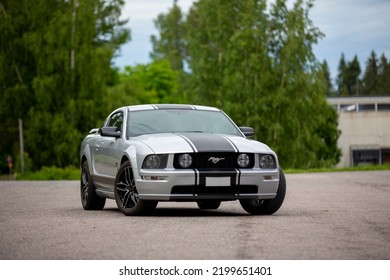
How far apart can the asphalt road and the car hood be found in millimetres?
907

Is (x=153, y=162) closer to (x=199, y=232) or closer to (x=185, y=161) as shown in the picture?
(x=185, y=161)

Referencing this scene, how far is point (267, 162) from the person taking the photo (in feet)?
43.7

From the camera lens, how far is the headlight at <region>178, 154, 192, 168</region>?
12781 millimetres

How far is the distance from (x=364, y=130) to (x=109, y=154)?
71.9 metres

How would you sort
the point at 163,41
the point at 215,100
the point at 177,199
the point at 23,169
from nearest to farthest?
the point at 177,199
the point at 23,169
the point at 215,100
the point at 163,41

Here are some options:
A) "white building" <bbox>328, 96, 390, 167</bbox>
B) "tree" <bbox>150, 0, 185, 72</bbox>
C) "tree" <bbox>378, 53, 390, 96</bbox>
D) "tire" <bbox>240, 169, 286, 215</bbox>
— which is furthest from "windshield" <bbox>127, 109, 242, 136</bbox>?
"tree" <bbox>150, 0, 185, 72</bbox>

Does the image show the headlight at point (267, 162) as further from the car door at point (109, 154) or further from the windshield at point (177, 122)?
the car door at point (109, 154)

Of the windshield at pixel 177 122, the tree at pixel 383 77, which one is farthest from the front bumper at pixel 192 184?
the tree at pixel 383 77

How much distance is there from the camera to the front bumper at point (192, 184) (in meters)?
12.7

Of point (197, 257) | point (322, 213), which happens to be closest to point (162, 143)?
point (322, 213)

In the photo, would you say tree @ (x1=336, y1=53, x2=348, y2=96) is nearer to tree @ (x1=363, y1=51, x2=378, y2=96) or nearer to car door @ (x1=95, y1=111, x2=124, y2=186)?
tree @ (x1=363, y1=51, x2=378, y2=96)

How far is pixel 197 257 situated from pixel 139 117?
672cm

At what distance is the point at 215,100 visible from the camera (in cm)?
6881
